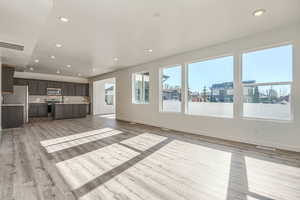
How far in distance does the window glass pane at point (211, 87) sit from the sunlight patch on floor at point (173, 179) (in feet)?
5.63

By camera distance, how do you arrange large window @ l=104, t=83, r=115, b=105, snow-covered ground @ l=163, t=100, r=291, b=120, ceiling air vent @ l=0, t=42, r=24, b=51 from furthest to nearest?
large window @ l=104, t=83, r=115, b=105 < ceiling air vent @ l=0, t=42, r=24, b=51 < snow-covered ground @ l=163, t=100, r=291, b=120

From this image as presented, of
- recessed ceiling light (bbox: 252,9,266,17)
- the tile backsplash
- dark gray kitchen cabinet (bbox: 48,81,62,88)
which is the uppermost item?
recessed ceiling light (bbox: 252,9,266,17)

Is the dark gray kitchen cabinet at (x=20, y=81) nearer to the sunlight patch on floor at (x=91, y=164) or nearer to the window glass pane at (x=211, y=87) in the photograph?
the sunlight patch on floor at (x=91, y=164)

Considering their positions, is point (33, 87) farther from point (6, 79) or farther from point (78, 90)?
point (6, 79)

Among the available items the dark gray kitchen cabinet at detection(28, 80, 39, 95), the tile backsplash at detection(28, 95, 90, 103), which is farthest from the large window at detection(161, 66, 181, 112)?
the dark gray kitchen cabinet at detection(28, 80, 39, 95)

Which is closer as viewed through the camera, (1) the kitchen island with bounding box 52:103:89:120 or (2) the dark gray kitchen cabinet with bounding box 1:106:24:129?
(2) the dark gray kitchen cabinet with bounding box 1:106:24:129

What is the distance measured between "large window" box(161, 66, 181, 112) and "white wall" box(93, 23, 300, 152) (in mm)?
248

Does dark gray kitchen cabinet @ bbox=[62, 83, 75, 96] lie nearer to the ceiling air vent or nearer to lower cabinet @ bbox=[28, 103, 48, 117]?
lower cabinet @ bbox=[28, 103, 48, 117]

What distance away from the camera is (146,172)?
2.33m

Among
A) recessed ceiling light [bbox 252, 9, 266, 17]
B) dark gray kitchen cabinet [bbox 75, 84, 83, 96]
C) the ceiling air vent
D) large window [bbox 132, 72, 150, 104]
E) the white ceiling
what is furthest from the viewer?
dark gray kitchen cabinet [bbox 75, 84, 83, 96]

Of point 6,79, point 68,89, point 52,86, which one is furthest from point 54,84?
point 6,79

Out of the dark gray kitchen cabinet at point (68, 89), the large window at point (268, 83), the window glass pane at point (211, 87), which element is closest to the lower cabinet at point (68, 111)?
the dark gray kitchen cabinet at point (68, 89)

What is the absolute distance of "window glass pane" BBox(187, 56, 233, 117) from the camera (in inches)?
168

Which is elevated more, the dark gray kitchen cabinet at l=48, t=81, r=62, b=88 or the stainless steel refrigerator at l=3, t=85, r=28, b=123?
the dark gray kitchen cabinet at l=48, t=81, r=62, b=88
